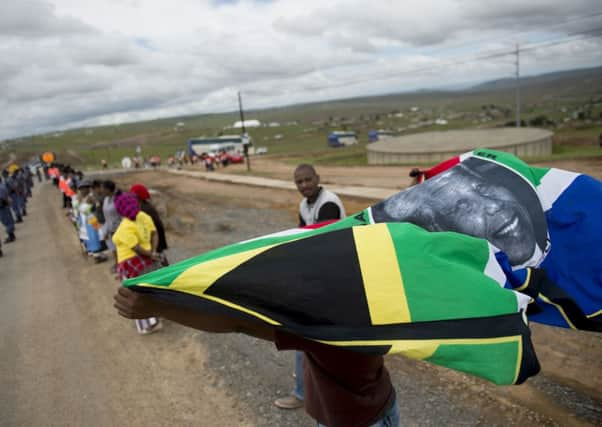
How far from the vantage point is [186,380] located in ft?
14.5

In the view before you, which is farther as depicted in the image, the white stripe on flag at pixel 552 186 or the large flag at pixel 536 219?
the white stripe on flag at pixel 552 186

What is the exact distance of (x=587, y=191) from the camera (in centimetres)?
214

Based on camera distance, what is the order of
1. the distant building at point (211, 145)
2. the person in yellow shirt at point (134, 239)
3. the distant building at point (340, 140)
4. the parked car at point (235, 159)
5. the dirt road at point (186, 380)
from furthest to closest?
the distant building at point (340, 140), the distant building at point (211, 145), the parked car at point (235, 159), the person in yellow shirt at point (134, 239), the dirt road at point (186, 380)

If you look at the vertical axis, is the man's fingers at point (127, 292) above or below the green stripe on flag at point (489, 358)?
above

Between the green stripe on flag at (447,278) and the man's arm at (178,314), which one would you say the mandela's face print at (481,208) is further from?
the man's arm at (178,314)

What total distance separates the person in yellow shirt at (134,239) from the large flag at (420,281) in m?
3.32

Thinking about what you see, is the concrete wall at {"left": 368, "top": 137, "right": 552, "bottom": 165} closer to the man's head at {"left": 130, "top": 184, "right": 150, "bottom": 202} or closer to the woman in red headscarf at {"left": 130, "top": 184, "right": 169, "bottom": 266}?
the woman in red headscarf at {"left": 130, "top": 184, "right": 169, "bottom": 266}

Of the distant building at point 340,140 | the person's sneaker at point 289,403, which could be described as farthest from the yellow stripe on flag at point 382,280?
the distant building at point 340,140

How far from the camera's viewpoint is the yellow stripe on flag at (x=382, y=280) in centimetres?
154

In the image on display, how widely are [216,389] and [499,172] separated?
137 inches

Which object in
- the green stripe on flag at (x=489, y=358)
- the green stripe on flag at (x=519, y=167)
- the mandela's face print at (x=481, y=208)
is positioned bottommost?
the green stripe on flag at (x=489, y=358)

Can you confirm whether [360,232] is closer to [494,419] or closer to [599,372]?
[494,419]

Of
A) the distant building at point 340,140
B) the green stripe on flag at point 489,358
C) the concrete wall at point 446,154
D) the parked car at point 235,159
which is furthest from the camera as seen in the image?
the distant building at point 340,140

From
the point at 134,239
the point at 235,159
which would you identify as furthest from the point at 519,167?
the point at 235,159
